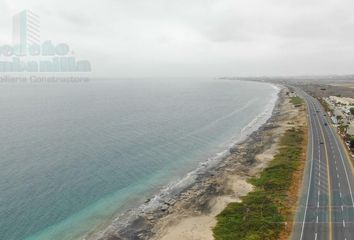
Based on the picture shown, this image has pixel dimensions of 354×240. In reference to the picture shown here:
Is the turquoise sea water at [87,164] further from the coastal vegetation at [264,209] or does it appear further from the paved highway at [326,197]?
the paved highway at [326,197]

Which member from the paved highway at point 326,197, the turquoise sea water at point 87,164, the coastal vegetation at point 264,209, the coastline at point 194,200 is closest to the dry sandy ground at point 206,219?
the coastline at point 194,200

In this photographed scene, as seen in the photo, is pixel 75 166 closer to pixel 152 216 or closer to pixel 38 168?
pixel 38 168

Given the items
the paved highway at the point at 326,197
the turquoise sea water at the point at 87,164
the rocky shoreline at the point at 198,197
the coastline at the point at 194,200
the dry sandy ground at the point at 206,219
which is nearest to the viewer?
the paved highway at the point at 326,197

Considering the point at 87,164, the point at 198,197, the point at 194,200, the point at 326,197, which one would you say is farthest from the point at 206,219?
the point at 87,164

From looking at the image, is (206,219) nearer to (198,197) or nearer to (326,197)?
(198,197)

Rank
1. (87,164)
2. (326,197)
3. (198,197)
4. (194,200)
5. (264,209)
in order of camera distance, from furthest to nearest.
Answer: (87,164)
(198,197)
(194,200)
(326,197)
(264,209)

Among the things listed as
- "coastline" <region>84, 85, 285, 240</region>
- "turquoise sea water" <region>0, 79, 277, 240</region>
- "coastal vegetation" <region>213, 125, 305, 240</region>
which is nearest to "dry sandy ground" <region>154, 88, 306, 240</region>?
"coastline" <region>84, 85, 285, 240</region>

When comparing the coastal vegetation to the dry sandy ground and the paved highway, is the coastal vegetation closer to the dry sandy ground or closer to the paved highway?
the dry sandy ground

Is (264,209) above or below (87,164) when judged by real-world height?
above

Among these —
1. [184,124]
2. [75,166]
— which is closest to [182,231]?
[75,166]
